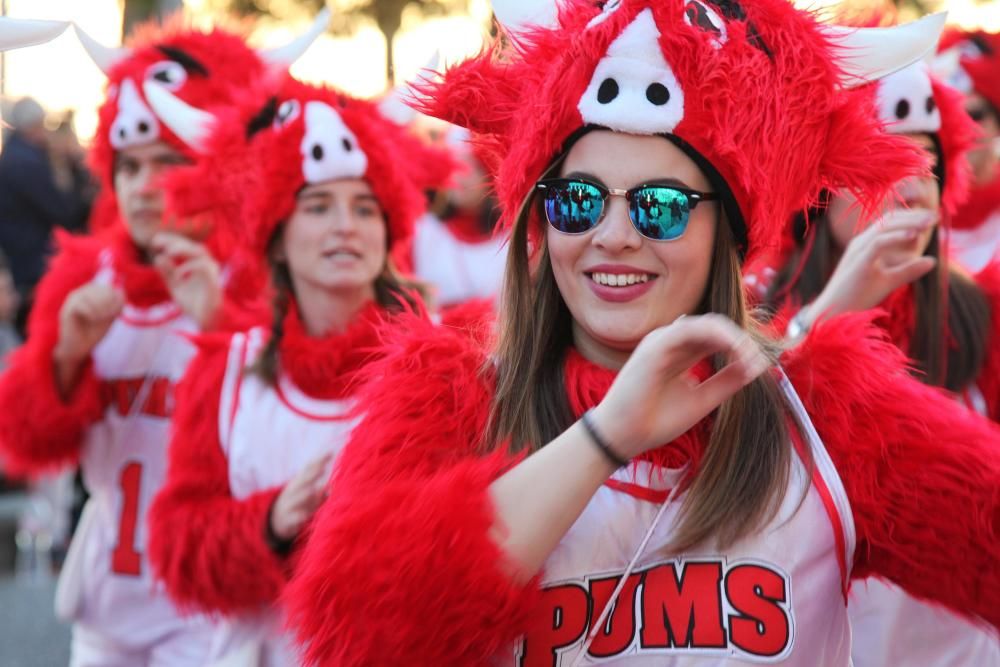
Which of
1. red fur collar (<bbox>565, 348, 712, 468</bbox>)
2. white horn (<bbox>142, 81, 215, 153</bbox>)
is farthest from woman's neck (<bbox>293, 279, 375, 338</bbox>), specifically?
red fur collar (<bbox>565, 348, 712, 468</bbox>)

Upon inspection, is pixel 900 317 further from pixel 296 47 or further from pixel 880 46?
pixel 296 47

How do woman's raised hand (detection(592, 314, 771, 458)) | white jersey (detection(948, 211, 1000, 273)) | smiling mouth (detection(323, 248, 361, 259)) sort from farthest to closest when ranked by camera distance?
white jersey (detection(948, 211, 1000, 273)) < smiling mouth (detection(323, 248, 361, 259)) < woman's raised hand (detection(592, 314, 771, 458))

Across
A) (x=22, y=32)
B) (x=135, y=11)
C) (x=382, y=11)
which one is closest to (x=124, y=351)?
(x=22, y=32)

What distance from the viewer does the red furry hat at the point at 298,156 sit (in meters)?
3.97

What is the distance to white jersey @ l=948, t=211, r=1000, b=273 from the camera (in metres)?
5.19

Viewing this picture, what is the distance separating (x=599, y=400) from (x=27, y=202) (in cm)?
766

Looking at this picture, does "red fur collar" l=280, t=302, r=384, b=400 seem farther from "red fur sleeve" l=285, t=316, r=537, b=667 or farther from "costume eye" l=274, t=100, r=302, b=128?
"red fur sleeve" l=285, t=316, r=537, b=667

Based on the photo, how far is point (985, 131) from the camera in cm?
509

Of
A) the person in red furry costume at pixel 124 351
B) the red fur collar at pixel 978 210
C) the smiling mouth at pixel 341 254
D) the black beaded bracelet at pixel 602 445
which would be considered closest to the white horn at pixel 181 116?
the person in red furry costume at pixel 124 351

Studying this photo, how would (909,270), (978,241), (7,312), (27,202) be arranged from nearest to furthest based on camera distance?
1. (909,270)
2. (978,241)
3. (7,312)
4. (27,202)

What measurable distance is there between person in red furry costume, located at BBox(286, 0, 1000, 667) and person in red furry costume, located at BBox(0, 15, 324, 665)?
2.09 metres

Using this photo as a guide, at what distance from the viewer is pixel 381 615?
2.20m

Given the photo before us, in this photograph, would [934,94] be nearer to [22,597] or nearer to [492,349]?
[492,349]

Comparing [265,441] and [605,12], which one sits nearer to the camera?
[605,12]
